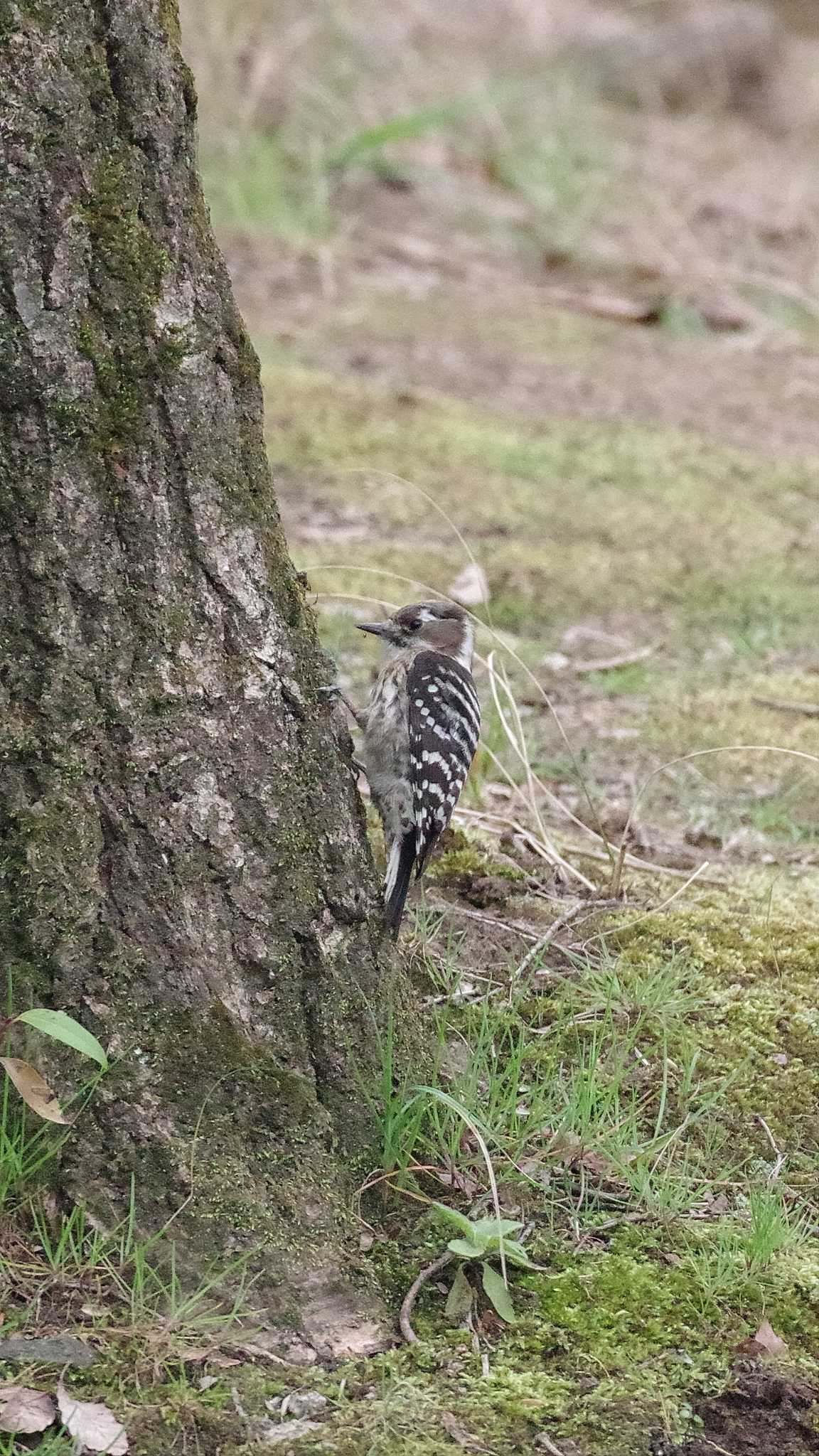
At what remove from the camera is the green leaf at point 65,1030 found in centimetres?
255

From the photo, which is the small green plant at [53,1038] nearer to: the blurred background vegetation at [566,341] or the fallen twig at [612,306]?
the blurred background vegetation at [566,341]

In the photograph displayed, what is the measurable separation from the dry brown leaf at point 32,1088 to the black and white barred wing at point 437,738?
1249mm

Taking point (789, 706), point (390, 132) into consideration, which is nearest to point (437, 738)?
point (789, 706)

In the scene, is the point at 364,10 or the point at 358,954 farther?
the point at 364,10

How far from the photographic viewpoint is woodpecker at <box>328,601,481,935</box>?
Answer: 3713 mm

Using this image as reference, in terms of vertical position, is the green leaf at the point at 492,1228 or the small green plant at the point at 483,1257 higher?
the green leaf at the point at 492,1228

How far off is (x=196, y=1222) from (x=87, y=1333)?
27 cm

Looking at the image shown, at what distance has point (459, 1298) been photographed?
2859 millimetres

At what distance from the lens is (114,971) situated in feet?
9.00

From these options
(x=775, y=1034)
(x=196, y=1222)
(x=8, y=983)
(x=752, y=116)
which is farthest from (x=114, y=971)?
(x=752, y=116)

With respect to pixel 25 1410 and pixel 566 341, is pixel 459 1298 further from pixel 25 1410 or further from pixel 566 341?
pixel 566 341

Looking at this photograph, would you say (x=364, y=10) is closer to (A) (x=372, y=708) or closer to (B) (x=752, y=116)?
(B) (x=752, y=116)

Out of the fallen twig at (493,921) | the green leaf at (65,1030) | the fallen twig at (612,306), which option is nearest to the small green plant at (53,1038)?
the green leaf at (65,1030)

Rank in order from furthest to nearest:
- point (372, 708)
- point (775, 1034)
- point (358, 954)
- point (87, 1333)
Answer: point (372, 708), point (775, 1034), point (358, 954), point (87, 1333)
